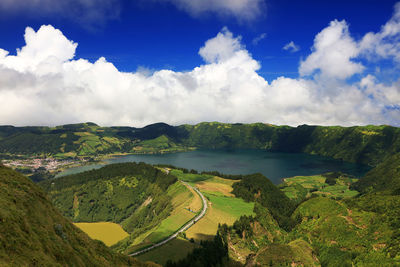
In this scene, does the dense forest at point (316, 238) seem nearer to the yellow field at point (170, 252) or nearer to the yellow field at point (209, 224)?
the yellow field at point (209, 224)

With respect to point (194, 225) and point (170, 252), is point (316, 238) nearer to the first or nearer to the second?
point (194, 225)

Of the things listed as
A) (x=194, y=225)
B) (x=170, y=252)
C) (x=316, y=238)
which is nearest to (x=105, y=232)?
(x=194, y=225)

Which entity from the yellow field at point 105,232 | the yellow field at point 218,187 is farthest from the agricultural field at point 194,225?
the yellow field at point 105,232

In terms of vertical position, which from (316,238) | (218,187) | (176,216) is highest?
(316,238)

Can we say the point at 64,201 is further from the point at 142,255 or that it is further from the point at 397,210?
the point at 397,210

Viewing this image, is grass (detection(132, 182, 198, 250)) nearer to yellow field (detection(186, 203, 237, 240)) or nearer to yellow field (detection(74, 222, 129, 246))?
yellow field (detection(186, 203, 237, 240))

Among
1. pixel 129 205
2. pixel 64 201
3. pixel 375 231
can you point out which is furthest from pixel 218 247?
pixel 64 201
